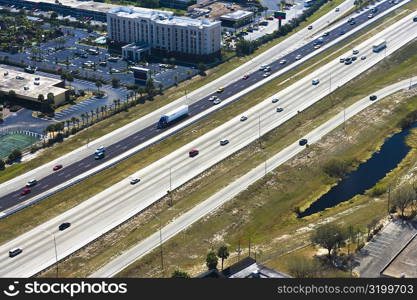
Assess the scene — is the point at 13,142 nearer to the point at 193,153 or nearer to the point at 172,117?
the point at 172,117

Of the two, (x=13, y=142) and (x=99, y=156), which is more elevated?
(x=99, y=156)

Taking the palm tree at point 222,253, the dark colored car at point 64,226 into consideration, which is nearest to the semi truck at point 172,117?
the dark colored car at point 64,226

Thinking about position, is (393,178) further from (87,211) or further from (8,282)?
(8,282)

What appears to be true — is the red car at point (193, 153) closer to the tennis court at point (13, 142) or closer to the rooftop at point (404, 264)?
the tennis court at point (13, 142)

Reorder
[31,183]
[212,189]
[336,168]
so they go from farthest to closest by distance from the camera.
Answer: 1. [336,168]
2. [31,183]
3. [212,189]

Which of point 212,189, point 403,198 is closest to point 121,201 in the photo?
point 212,189

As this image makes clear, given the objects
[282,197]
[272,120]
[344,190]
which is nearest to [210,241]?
[282,197]

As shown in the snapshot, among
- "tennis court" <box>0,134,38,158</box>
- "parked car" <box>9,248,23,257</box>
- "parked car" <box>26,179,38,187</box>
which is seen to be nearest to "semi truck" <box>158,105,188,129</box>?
"tennis court" <box>0,134,38,158</box>
